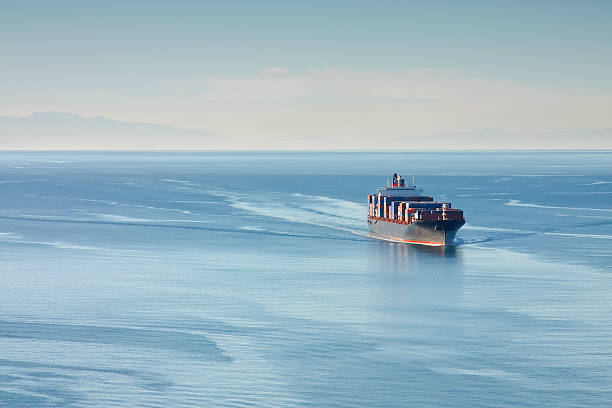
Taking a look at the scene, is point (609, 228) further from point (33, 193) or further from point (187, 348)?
point (33, 193)

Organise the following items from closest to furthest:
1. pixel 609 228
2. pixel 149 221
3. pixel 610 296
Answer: pixel 610 296 < pixel 609 228 < pixel 149 221

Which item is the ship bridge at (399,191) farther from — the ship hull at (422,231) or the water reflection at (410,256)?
the water reflection at (410,256)

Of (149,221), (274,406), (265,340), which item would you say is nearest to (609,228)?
(149,221)

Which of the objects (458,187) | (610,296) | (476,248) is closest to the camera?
(610,296)

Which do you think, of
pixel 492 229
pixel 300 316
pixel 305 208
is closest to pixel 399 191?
pixel 492 229

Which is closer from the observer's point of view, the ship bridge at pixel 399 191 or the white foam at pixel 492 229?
the white foam at pixel 492 229

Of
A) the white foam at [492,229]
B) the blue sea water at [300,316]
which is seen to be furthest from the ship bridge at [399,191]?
the white foam at [492,229]

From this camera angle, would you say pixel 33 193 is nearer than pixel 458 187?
Yes
